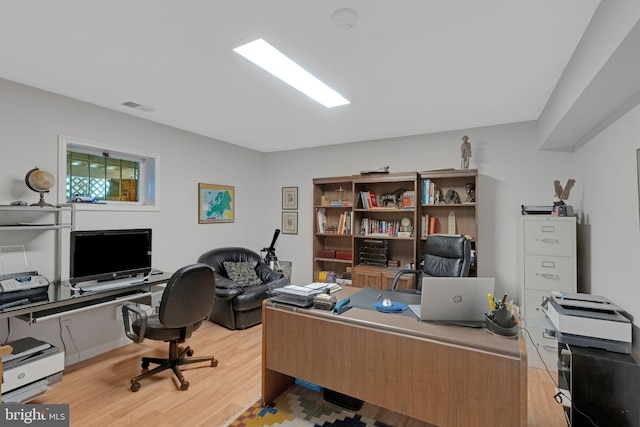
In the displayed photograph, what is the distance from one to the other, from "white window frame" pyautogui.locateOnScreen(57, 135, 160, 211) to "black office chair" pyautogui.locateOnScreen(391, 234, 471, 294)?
294cm

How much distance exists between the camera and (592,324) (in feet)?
6.08

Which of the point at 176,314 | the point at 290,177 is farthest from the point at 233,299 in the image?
the point at 290,177

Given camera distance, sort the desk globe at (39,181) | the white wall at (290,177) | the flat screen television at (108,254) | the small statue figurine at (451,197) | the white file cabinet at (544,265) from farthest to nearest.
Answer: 1. the small statue figurine at (451,197)
2. the white file cabinet at (544,265)
3. the flat screen television at (108,254)
4. the desk globe at (39,181)
5. the white wall at (290,177)

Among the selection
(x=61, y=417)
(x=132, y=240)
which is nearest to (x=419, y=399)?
(x=61, y=417)

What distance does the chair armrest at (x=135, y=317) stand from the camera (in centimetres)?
237

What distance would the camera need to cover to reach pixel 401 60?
2109 millimetres

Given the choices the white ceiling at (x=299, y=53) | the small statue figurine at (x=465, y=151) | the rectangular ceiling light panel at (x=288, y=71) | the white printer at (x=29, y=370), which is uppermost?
the rectangular ceiling light panel at (x=288, y=71)

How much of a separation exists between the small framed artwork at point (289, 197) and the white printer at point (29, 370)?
3330 millimetres

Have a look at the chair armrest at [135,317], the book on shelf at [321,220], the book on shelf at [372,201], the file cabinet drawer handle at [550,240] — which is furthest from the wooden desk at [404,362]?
the book on shelf at [321,220]

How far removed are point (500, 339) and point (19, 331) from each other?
3578 millimetres

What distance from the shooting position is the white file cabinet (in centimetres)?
279

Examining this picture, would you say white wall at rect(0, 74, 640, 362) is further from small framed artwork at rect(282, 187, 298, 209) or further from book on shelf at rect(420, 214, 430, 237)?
book on shelf at rect(420, 214, 430, 237)

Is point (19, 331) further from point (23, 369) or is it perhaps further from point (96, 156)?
point (96, 156)

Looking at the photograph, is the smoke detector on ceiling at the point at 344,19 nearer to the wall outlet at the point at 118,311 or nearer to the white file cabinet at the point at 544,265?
the white file cabinet at the point at 544,265
